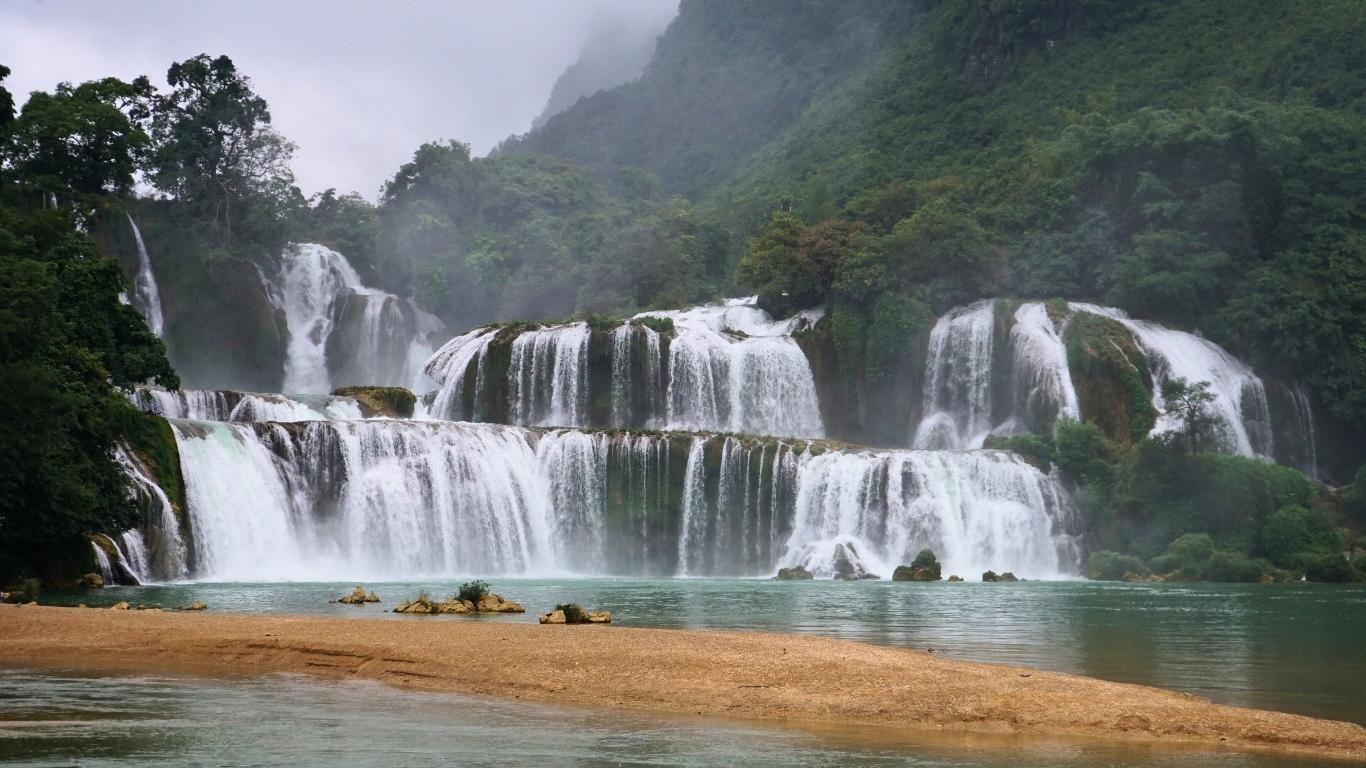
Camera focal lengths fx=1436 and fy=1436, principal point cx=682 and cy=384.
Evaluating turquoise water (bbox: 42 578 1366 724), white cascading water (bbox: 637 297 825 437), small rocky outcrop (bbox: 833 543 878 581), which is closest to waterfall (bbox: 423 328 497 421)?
white cascading water (bbox: 637 297 825 437)

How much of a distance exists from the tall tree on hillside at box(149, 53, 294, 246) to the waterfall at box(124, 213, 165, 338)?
14.7 ft

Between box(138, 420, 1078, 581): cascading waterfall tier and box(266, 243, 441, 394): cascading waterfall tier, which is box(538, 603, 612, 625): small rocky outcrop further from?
box(266, 243, 441, 394): cascading waterfall tier

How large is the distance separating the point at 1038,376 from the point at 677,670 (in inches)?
1629

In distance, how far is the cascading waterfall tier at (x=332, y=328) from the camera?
229ft

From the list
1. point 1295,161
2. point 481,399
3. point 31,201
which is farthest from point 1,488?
point 1295,161

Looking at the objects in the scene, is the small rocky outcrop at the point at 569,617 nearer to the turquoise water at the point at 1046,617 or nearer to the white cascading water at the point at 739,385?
the turquoise water at the point at 1046,617

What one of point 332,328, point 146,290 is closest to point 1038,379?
point 332,328

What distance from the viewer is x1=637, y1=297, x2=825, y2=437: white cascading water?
54.7m

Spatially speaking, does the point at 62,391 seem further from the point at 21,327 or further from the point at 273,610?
the point at 273,610

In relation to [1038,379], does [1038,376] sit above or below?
above

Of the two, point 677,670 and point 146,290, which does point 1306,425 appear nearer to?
point 677,670

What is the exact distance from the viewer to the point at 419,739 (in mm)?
11555

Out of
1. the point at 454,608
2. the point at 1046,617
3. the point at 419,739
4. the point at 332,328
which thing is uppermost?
the point at 332,328

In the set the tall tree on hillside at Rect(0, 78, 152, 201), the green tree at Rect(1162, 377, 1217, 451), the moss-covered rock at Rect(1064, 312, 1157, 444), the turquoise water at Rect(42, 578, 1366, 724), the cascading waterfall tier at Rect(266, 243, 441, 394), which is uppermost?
the tall tree on hillside at Rect(0, 78, 152, 201)
